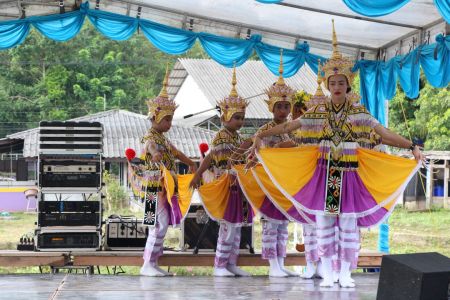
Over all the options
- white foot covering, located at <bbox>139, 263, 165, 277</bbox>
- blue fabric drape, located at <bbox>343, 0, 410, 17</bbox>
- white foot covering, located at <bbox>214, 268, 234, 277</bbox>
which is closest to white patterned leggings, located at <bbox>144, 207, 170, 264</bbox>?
white foot covering, located at <bbox>139, 263, 165, 277</bbox>

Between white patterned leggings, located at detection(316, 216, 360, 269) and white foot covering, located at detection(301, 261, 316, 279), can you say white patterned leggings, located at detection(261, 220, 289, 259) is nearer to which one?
white foot covering, located at detection(301, 261, 316, 279)

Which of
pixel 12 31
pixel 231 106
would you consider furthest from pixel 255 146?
pixel 12 31

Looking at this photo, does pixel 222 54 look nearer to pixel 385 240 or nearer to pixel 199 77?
pixel 385 240

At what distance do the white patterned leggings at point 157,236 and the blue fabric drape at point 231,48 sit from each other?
2873mm

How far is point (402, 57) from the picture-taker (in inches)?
365

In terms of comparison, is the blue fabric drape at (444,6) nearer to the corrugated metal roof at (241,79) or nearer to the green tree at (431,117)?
the green tree at (431,117)

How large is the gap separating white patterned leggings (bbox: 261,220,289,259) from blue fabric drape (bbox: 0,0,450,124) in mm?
2421

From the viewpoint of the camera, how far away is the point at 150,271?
740 centimetres

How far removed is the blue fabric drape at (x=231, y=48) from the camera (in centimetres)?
902

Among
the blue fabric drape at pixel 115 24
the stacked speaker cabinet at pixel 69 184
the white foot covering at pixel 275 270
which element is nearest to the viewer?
the white foot covering at pixel 275 270

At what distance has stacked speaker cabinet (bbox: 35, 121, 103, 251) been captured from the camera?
26.6 ft

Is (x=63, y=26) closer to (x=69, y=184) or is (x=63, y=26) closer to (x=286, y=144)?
(x=69, y=184)

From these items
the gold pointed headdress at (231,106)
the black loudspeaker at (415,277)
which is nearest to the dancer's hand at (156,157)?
the gold pointed headdress at (231,106)

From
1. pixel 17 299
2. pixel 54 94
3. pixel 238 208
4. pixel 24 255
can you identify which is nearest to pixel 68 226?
pixel 24 255
